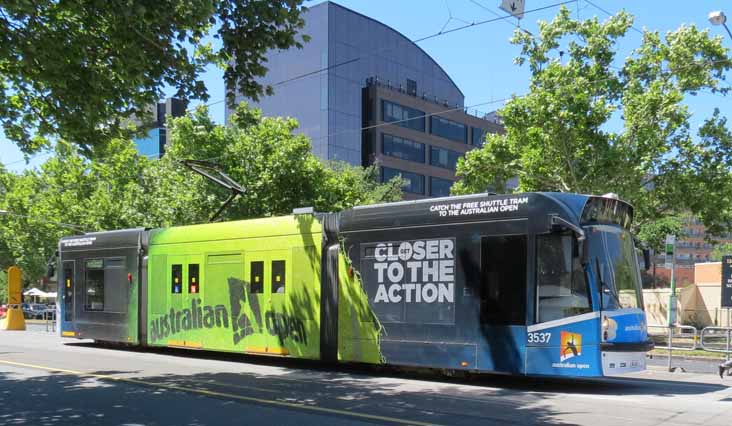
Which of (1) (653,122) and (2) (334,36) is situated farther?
(2) (334,36)

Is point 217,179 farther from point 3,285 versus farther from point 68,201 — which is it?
point 3,285

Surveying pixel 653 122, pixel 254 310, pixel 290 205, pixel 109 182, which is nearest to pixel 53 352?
pixel 254 310

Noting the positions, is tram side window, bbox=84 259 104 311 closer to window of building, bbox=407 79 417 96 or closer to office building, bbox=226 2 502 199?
office building, bbox=226 2 502 199

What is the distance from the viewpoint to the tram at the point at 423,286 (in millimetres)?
10344

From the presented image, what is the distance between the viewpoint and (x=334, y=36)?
200ft

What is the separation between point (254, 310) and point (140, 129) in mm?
4711

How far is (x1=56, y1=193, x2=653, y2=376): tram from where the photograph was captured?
10.3 m

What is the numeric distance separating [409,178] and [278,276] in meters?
58.8

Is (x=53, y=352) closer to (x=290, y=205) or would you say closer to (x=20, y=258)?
(x=290, y=205)

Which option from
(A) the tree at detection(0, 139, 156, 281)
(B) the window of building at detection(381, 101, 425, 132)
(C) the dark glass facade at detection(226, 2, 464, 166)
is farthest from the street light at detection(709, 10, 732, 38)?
(B) the window of building at detection(381, 101, 425, 132)

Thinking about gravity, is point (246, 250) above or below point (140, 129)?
below

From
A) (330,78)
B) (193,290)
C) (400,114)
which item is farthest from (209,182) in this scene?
(400,114)

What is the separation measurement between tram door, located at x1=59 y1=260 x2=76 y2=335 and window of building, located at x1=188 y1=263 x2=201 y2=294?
16.9 feet

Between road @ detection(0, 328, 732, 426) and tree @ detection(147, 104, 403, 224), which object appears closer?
road @ detection(0, 328, 732, 426)
